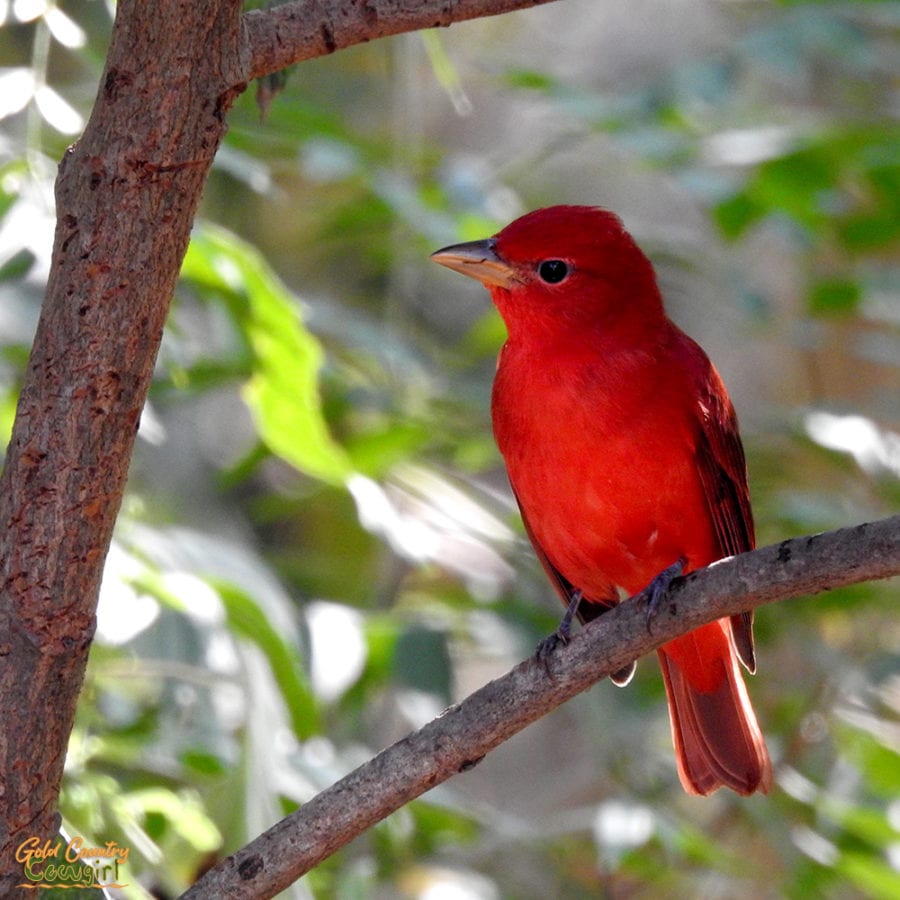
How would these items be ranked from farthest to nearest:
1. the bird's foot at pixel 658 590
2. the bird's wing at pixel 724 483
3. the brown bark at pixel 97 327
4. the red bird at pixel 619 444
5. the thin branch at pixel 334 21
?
1. the bird's wing at pixel 724 483
2. the red bird at pixel 619 444
3. the bird's foot at pixel 658 590
4. the thin branch at pixel 334 21
5. the brown bark at pixel 97 327

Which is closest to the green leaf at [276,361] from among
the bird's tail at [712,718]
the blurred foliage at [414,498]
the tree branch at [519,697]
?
the blurred foliage at [414,498]

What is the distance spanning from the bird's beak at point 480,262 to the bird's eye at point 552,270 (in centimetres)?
7

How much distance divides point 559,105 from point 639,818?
2.13 metres

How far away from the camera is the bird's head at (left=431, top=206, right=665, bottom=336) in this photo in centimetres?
335

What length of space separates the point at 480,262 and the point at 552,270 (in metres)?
0.18

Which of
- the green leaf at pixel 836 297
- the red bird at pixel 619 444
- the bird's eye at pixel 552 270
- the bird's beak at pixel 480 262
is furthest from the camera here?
the green leaf at pixel 836 297

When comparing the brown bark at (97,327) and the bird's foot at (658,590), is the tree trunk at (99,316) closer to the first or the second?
the brown bark at (97,327)

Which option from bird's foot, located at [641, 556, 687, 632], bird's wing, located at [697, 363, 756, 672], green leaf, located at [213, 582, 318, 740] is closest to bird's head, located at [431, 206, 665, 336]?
bird's wing, located at [697, 363, 756, 672]

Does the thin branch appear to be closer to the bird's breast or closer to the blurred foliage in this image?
the blurred foliage

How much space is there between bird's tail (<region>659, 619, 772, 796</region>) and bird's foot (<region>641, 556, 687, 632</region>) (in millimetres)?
365

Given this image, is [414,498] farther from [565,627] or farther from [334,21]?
[334,21]

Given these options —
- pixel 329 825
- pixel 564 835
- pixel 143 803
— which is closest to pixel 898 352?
pixel 564 835

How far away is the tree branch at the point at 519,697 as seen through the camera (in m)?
1.84

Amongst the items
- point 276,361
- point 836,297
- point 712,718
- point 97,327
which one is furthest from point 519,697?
point 836,297
